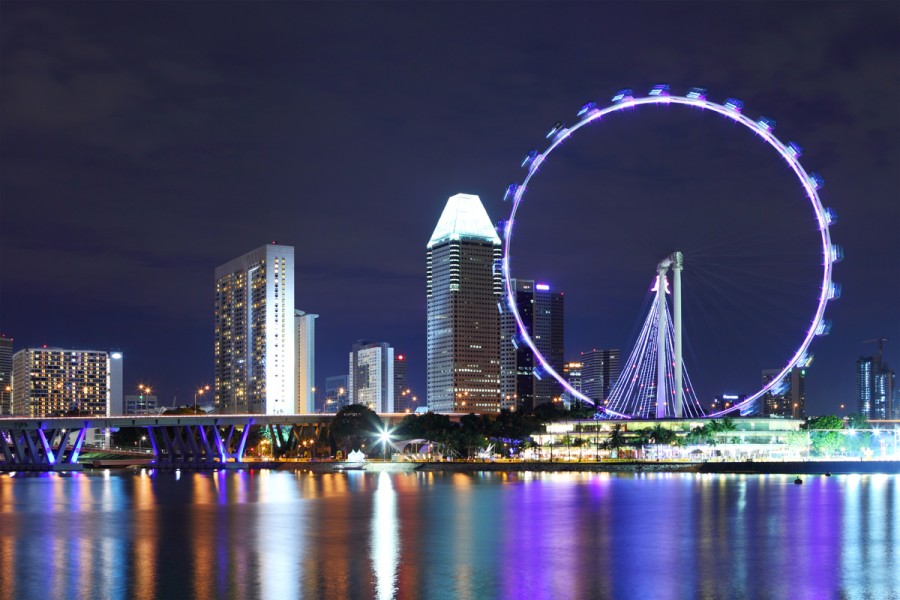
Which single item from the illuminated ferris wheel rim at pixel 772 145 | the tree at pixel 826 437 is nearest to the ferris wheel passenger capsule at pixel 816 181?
the illuminated ferris wheel rim at pixel 772 145

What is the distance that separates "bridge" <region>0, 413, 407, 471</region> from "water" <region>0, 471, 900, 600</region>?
174ft

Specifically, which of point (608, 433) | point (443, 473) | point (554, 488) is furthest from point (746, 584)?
point (608, 433)

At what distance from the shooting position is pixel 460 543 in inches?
2197

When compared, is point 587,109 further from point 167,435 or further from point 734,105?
point 167,435

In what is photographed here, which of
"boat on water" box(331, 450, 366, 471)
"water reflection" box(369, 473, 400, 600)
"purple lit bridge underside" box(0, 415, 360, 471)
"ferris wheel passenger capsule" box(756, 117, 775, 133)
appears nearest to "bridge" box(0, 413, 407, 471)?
"purple lit bridge underside" box(0, 415, 360, 471)

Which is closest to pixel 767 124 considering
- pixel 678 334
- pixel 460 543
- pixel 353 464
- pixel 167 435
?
pixel 678 334

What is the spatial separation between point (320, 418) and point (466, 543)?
118095 mm

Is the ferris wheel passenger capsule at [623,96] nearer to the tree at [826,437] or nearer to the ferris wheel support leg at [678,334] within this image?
the ferris wheel support leg at [678,334]

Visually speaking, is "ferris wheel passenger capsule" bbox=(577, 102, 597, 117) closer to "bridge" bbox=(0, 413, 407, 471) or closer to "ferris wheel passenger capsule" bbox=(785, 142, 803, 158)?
"ferris wheel passenger capsule" bbox=(785, 142, 803, 158)

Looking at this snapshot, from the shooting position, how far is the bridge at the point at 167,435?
148 meters

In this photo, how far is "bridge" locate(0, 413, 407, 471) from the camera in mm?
148500

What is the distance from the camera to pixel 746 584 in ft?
142

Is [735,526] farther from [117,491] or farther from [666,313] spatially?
[117,491]

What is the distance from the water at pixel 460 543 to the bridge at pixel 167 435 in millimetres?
53166
